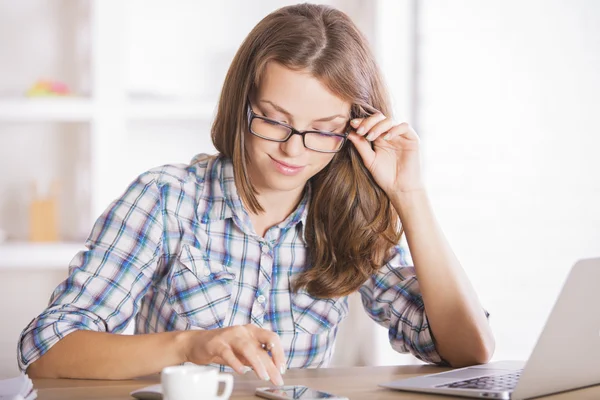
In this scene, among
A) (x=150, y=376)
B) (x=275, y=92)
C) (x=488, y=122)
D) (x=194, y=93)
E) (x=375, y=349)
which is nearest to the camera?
(x=150, y=376)

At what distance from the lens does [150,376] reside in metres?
1.24

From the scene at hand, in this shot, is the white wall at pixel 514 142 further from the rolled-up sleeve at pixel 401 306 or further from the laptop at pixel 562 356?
the laptop at pixel 562 356

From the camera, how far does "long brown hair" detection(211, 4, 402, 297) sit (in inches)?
57.2

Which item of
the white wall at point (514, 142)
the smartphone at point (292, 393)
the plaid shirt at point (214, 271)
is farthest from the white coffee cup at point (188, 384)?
the white wall at point (514, 142)

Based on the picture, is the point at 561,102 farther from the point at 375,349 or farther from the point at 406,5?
the point at 375,349

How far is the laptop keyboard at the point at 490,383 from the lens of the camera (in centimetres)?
111

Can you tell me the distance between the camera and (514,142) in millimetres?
2572

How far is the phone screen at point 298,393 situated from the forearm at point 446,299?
45cm

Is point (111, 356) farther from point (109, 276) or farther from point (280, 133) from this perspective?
point (280, 133)

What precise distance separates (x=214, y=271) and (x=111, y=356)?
1.22ft

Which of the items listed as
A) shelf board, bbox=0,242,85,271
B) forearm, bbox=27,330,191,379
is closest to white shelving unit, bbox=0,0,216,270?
shelf board, bbox=0,242,85,271

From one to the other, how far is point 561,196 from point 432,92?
64 centimetres

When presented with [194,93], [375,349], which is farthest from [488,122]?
[194,93]

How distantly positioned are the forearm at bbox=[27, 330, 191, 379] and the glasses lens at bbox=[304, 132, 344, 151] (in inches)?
17.9
